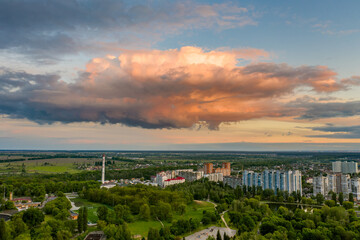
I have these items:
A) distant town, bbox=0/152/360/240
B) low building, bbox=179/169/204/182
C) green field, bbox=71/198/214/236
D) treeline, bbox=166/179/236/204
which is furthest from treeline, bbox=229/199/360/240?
low building, bbox=179/169/204/182

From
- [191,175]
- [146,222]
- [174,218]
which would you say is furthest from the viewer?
[191,175]

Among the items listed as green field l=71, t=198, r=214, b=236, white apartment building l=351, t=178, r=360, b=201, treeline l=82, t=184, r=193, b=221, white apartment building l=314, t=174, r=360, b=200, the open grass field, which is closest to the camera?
green field l=71, t=198, r=214, b=236

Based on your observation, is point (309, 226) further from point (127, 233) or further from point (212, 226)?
point (127, 233)

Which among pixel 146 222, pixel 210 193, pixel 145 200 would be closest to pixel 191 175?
pixel 210 193

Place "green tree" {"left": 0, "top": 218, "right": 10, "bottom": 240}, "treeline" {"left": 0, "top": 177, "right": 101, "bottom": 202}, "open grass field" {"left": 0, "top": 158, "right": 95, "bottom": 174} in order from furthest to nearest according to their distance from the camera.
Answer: "open grass field" {"left": 0, "top": 158, "right": 95, "bottom": 174}
"treeline" {"left": 0, "top": 177, "right": 101, "bottom": 202}
"green tree" {"left": 0, "top": 218, "right": 10, "bottom": 240}

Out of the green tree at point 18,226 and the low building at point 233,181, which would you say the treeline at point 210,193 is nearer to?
the low building at point 233,181

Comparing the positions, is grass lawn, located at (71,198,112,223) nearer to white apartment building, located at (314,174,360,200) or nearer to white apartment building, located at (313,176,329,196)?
white apartment building, located at (313,176,329,196)

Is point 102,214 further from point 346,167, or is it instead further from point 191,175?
point 346,167

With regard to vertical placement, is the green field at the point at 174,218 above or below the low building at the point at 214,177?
below

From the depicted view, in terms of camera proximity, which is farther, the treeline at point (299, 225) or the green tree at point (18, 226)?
the green tree at point (18, 226)

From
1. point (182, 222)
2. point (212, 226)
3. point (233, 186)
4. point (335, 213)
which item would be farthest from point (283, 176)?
point (182, 222)

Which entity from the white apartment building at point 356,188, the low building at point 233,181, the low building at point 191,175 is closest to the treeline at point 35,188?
the low building at point 191,175
